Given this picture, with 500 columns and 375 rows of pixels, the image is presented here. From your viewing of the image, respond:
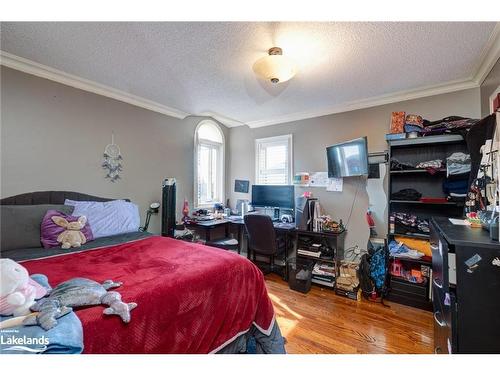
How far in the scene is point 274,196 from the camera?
3492 mm

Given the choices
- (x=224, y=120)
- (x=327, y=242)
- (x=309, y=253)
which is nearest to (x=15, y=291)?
(x=309, y=253)

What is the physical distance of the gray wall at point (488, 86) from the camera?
1.91m

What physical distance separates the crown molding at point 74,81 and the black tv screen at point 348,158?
2.36 m

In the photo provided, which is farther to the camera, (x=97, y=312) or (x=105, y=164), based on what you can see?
(x=105, y=164)

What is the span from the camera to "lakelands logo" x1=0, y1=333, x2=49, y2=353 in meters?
0.73

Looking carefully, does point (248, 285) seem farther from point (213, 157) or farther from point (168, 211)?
point (213, 157)

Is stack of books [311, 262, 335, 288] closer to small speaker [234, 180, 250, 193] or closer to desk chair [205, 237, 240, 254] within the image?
desk chair [205, 237, 240, 254]

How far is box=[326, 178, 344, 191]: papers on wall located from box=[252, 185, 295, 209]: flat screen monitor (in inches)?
20.4

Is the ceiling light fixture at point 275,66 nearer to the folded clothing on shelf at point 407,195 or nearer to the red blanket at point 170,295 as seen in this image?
the red blanket at point 170,295

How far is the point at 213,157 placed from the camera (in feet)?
13.3

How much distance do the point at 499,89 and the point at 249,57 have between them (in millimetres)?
2090

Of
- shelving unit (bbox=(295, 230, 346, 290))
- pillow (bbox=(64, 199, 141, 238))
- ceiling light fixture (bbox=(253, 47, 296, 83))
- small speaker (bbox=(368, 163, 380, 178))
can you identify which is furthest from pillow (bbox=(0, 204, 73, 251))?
small speaker (bbox=(368, 163, 380, 178))

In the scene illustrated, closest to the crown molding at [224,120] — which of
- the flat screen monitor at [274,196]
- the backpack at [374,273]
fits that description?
the flat screen monitor at [274,196]
